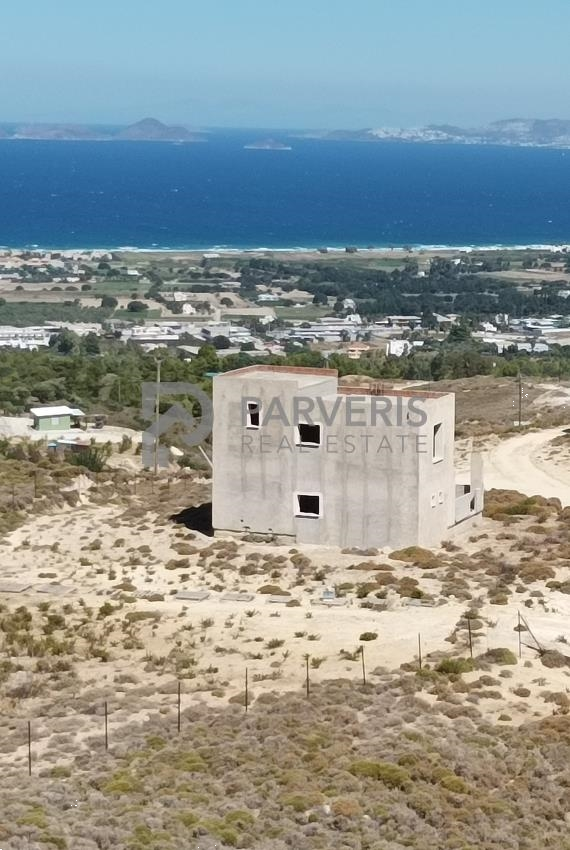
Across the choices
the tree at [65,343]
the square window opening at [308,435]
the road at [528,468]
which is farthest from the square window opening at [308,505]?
the tree at [65,343]

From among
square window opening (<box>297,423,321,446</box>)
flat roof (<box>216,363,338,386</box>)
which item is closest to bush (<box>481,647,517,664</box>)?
square window opening (<box>297,423,321,446</box>)

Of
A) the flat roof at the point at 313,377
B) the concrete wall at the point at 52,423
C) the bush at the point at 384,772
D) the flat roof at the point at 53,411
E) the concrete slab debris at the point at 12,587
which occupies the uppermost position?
the flat roof at the point at 313,377

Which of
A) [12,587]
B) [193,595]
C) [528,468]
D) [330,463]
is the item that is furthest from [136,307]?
[193,595]

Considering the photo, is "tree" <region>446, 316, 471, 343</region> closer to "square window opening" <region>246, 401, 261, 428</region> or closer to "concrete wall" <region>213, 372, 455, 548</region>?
"concrete wall" <region>213, 372, 455, 548</region>

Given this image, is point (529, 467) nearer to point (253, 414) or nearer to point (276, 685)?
point (253, 414)

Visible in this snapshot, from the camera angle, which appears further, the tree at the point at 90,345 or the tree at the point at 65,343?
the tree at the point at 65,343

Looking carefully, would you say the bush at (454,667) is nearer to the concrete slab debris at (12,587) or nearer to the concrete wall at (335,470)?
the concrete wall at (335,470)
